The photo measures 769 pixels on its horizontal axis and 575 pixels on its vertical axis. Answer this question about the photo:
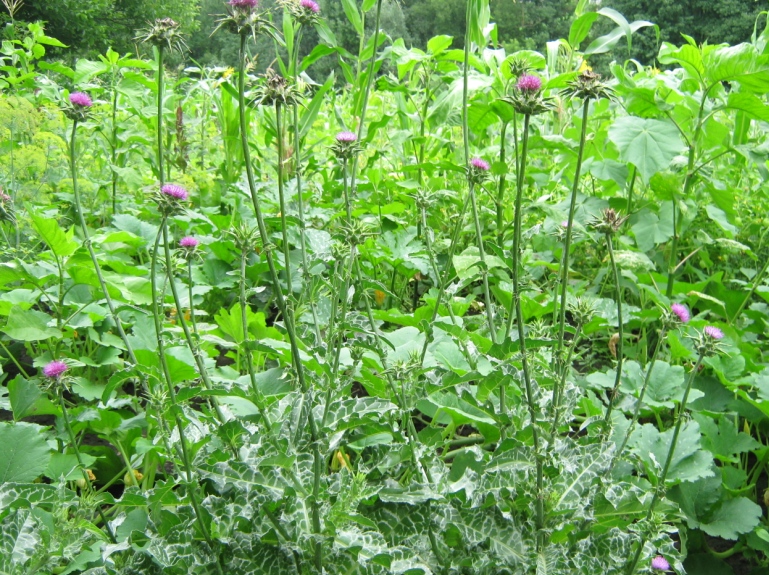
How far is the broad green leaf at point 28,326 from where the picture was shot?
1.68 metres

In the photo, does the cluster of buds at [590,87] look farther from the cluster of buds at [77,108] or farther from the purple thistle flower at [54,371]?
the purple thistle flower at [54,371]

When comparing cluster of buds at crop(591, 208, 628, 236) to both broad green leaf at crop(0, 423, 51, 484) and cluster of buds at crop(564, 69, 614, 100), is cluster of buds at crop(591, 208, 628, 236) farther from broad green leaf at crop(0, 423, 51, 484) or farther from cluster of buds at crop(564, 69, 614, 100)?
broad green leaf at crop(0, 423, 51, 484)

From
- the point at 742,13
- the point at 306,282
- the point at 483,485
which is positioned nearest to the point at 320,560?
the point at 483,485

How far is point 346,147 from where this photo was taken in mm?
1335

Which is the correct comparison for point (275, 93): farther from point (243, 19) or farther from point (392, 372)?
point (392, 372)

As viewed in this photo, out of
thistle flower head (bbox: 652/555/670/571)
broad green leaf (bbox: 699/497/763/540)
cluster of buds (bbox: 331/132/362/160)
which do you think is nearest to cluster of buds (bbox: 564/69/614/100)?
cluster of buds (bbox: 331/132/362/160)

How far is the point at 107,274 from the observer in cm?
184

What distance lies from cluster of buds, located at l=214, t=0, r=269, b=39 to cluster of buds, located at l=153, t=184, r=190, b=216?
26cm

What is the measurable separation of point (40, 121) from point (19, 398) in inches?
83.2

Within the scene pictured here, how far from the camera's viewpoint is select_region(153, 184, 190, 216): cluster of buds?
3.46ft

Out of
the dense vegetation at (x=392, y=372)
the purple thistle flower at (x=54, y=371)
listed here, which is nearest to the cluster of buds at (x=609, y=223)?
the dense vegetation at (x=392, y=372)

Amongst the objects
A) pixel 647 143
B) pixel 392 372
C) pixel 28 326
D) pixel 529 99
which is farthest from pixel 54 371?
pixel 647 143

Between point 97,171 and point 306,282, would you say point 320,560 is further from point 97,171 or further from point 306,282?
point 97,171

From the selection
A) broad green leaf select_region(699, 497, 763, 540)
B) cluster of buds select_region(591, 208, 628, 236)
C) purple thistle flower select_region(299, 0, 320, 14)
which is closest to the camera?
cluster of buds select_region(591, 208, 628, 236)
